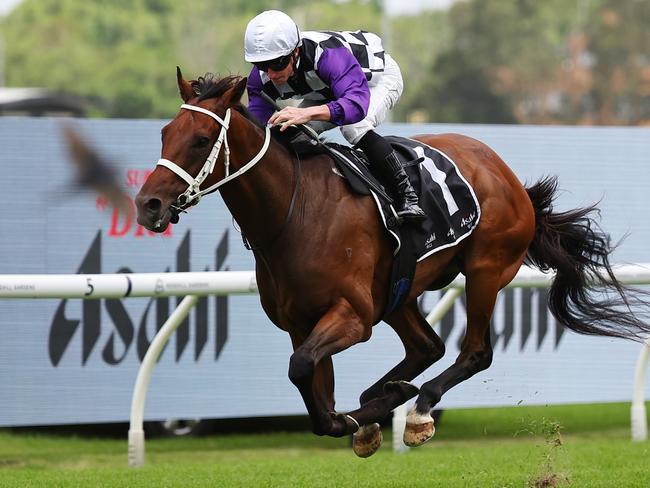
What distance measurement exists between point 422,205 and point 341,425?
3.21 feet

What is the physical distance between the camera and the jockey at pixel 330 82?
178 inches

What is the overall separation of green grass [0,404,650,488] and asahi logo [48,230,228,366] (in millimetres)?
550

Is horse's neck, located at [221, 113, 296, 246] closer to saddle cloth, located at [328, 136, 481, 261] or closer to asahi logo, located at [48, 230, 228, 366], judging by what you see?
saddle cloth, located at [328, 136, 481, 261]

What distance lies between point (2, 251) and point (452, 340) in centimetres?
256

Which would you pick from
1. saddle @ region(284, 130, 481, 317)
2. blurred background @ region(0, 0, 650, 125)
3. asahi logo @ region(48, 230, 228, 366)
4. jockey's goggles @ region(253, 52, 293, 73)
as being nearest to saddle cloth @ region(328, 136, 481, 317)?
saddle @ region(284, 130, 481, 317)

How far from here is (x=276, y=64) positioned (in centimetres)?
458

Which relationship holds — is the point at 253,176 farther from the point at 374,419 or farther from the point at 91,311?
the point at 91,311

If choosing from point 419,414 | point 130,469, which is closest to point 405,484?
point 419,414

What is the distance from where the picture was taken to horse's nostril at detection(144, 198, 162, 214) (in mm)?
4102

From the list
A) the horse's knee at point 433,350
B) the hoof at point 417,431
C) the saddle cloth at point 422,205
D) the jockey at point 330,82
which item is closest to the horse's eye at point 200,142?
the jockey at point 330,82

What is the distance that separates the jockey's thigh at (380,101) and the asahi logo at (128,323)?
6.52ft

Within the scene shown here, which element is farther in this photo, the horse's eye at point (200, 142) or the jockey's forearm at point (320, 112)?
the jockey's forearm at point (320, 112)

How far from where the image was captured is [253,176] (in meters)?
4.55

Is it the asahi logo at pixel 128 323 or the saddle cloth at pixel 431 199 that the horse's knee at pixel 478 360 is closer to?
the saddle cloth at pixel 431 199
